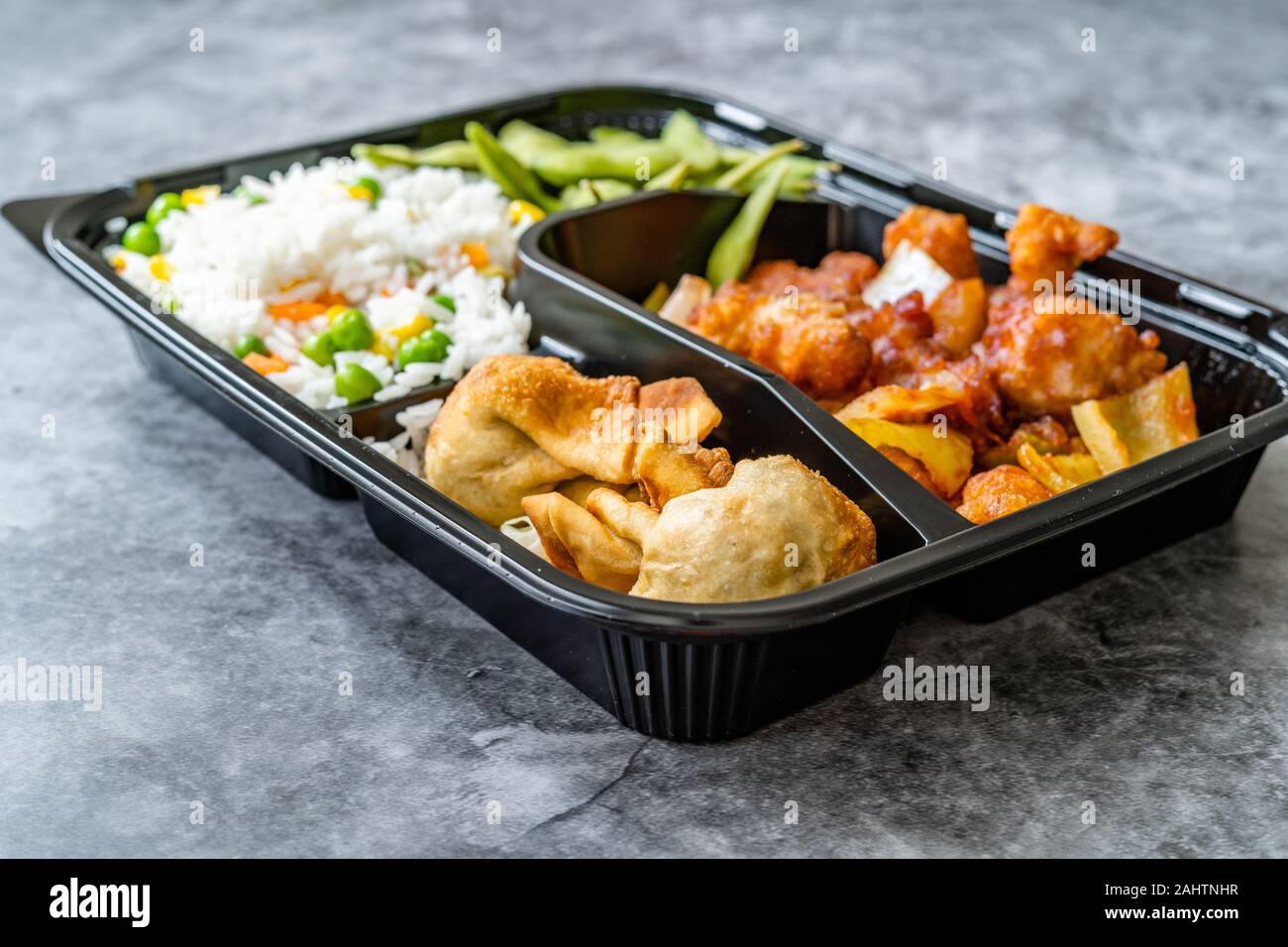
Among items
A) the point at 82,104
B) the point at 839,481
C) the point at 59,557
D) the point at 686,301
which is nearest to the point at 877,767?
the point at 839,481

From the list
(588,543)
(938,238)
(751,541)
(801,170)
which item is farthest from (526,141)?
(751,541)

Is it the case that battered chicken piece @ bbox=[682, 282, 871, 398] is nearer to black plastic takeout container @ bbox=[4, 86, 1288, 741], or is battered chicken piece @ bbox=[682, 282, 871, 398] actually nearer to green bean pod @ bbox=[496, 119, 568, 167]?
black plastic takeout container @ bbox=[4, 86, 1288, 741]

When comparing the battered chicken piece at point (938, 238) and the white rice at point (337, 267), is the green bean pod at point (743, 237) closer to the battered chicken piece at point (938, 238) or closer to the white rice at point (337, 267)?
the battered chicken piece at point (938, 238)

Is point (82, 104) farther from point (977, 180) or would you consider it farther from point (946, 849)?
point (946, 849)

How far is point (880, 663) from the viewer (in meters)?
3.17

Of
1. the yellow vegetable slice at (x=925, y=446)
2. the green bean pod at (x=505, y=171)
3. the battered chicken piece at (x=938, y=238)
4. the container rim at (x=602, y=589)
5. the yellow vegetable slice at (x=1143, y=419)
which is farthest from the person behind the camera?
the green bean pod at (x=505, y=171)

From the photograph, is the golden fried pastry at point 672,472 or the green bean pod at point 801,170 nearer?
the golden fried pastry at point 672,472

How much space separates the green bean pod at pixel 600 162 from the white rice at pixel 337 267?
10.3 inches

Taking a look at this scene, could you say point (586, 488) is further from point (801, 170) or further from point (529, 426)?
point (801, 170)

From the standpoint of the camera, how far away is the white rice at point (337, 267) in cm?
388

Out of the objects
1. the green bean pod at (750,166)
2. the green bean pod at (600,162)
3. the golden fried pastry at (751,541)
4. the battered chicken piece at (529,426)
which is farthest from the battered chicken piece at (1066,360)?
the green bean pod at (600,162)

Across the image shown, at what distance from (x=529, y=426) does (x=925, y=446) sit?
919mm

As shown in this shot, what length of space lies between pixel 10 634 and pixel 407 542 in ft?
3.04

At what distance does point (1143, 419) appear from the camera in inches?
138
